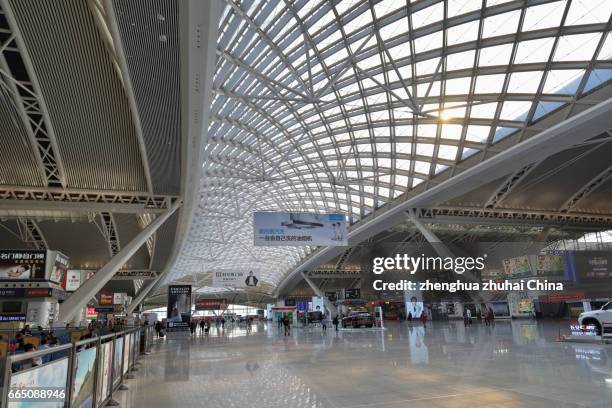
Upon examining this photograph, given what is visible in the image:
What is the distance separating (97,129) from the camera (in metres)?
20.6

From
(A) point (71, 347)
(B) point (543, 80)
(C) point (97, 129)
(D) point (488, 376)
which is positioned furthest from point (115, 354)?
(B) point (543, 80)

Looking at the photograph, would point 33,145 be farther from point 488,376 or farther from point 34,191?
point 488,376

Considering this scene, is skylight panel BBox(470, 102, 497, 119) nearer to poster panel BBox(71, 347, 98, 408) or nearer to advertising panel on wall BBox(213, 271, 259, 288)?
poster panel BBox(71, 347, 98, 408)

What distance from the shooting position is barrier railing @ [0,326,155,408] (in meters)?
3.70

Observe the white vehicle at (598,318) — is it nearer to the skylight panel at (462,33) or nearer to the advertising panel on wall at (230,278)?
the skylight panel at (462,33)

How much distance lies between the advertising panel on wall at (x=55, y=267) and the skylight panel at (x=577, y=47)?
1258 inches

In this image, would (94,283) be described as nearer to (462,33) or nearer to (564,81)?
(462,33)

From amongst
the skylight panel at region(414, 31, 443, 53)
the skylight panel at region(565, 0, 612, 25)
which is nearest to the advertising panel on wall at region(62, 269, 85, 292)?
the skylight panel at region(414, 31, 443, 53)

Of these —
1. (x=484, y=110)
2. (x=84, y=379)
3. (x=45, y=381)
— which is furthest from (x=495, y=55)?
(x=45, y=381)

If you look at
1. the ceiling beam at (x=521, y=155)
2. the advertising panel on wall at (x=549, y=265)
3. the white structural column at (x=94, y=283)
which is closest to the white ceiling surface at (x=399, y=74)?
the ceiling beam at (x=521, y=155)

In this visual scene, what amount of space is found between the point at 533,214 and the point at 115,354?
4392cm

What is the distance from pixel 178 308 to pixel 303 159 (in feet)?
70.3

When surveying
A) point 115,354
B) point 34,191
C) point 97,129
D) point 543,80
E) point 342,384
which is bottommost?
point 342,384

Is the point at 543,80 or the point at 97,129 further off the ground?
the point at 543,80
